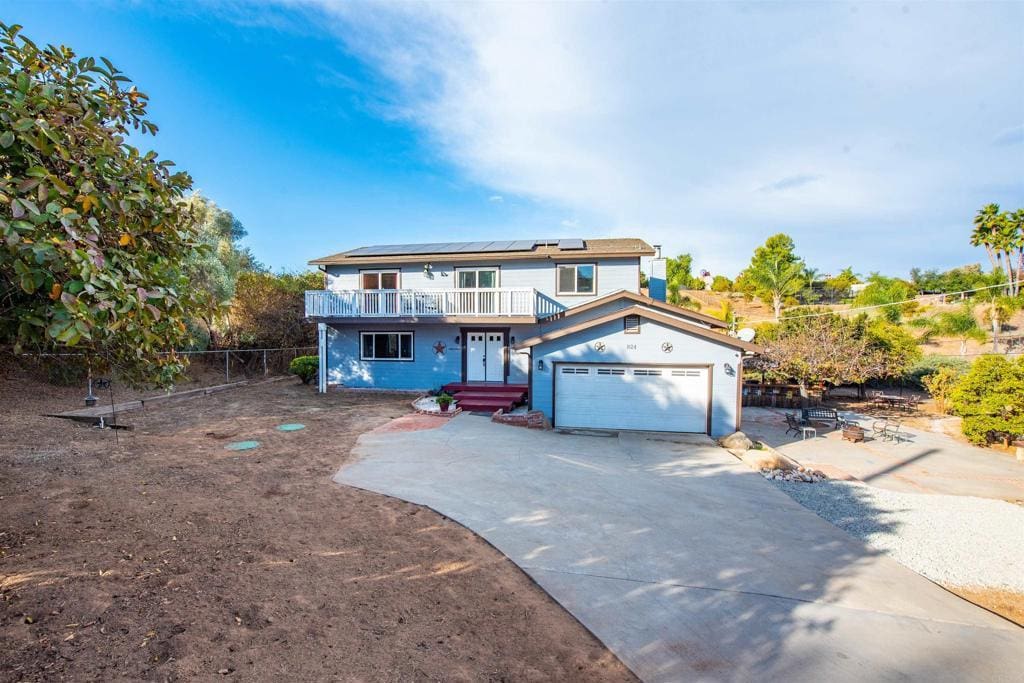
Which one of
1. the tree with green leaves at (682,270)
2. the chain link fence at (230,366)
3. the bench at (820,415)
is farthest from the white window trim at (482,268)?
the tree with green leaves at (682,270)

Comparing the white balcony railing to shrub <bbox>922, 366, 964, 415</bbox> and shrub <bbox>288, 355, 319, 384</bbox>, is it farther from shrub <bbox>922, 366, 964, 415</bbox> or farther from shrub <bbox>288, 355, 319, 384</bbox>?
shrub <bbox>922, 366, 964, 415</bbox>

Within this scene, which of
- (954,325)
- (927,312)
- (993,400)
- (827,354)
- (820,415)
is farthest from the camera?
(927,312)

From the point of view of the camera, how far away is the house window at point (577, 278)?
57.8 feet

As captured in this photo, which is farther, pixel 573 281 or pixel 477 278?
pixel 477 278

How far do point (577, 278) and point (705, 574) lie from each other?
13.9 meters

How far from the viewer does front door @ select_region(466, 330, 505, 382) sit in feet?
57.4

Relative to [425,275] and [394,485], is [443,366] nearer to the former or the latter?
[425,275]

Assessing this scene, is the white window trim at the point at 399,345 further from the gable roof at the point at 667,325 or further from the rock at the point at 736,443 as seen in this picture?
the rock at the point at 736,443

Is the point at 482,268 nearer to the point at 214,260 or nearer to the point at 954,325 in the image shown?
the point at 214,260

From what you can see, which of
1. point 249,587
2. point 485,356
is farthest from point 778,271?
point 249,587

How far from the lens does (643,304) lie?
15516 millimetres

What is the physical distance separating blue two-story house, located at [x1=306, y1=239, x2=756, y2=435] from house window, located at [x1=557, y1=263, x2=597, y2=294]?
42 millimetres

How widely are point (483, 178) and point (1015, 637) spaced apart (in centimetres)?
2413

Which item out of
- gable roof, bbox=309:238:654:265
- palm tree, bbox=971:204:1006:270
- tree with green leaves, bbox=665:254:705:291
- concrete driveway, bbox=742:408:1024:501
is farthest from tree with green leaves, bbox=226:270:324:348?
palm tree, bbox=971:204:1006:270
